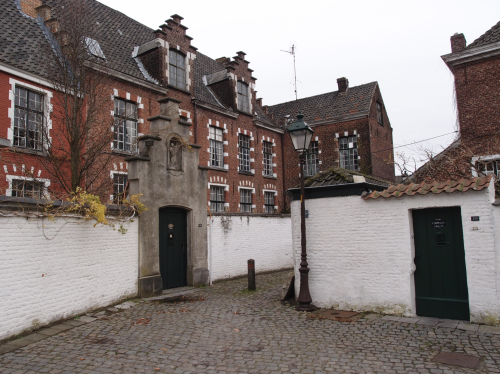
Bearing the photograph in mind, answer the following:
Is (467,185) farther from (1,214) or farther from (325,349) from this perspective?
(1,214)

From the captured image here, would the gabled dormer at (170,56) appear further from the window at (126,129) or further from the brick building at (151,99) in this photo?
the window at (126,129)

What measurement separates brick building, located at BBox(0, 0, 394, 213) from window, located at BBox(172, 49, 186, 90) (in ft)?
0.16

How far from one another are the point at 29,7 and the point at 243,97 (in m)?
11.4

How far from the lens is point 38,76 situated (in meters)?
12.7

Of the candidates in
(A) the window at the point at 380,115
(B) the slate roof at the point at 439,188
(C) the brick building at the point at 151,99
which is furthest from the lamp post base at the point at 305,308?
(A) the window at the point at 380,115

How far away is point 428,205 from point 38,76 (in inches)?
480

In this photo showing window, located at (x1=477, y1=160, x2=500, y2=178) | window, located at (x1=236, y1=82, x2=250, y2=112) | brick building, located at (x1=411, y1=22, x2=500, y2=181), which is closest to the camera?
window, located at (x1=477, y1=160, x2=500, y2=178)

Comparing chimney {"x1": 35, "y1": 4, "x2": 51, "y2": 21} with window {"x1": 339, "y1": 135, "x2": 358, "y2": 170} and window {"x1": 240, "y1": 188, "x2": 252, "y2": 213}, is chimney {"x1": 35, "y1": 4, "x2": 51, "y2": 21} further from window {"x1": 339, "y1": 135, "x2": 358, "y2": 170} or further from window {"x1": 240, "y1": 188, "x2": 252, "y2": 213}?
window {"x1": 339, "y1": 135, "x2": 358, "y2": 170}

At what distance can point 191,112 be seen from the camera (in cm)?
1903

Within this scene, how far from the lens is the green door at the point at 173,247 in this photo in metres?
10.8

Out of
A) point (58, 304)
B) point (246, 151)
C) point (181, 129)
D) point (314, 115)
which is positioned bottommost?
point (58, 304)

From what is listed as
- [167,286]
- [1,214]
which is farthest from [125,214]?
[1,214]

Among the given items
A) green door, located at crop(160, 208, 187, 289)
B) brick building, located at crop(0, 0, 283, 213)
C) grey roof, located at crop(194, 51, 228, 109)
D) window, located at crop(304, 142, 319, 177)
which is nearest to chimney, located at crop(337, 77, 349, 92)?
window, located at crop(304, 142, 319, 177)

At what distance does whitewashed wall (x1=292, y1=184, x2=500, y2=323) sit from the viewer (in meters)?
6.73
